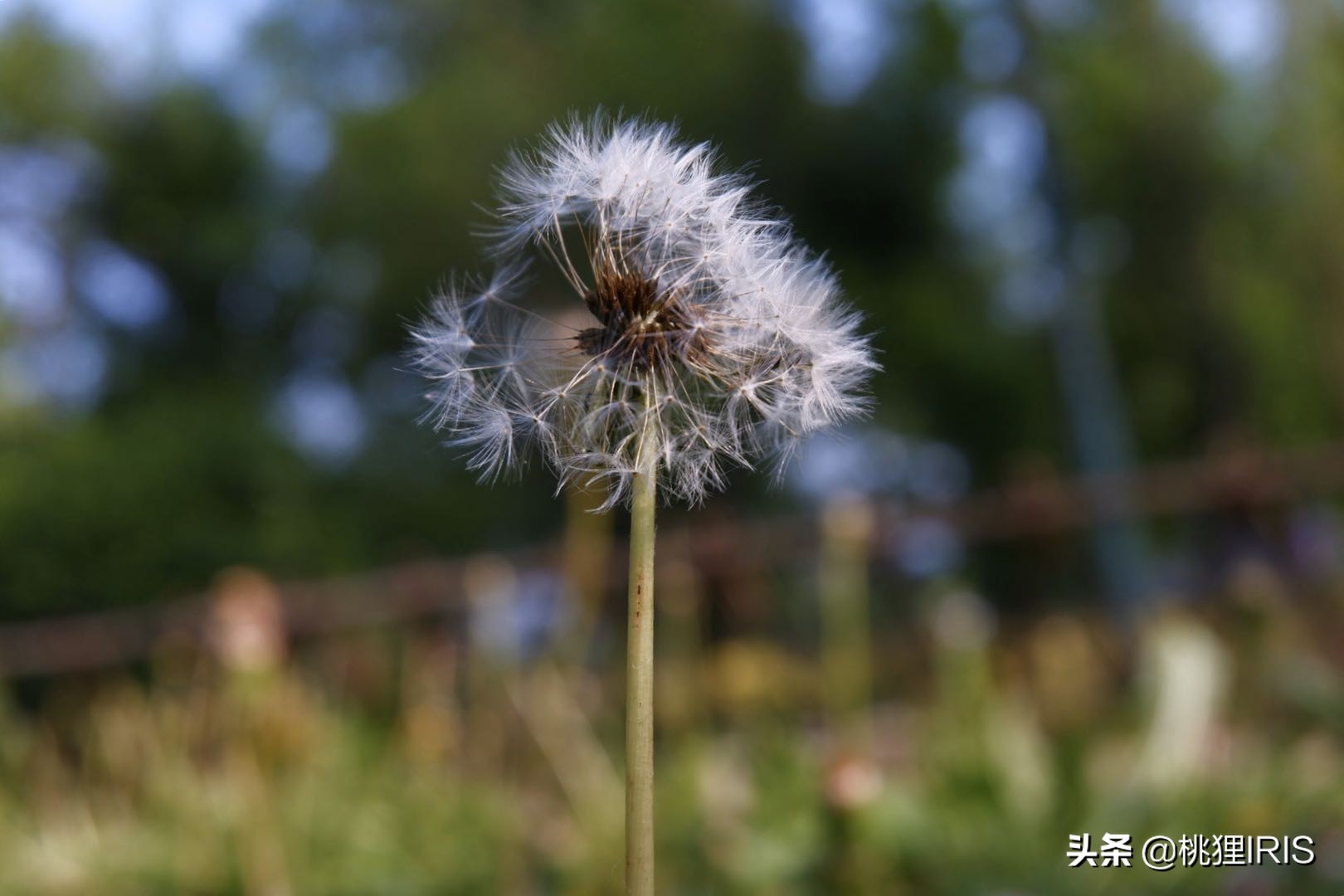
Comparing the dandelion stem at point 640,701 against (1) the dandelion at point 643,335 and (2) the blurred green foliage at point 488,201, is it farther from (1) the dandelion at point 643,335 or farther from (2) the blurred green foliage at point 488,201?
(2) the blurred green foliage at point 488,201

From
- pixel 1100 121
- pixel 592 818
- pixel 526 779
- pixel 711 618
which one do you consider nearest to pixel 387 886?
pixel 592 818

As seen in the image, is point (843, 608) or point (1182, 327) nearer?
point (843, 608)

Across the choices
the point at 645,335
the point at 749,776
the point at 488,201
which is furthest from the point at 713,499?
the point at 488,201

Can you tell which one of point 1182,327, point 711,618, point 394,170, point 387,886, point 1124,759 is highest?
point 394,170

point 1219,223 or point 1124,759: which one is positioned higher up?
point 1219,223

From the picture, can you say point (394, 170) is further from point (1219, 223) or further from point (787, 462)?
point (787, 462)

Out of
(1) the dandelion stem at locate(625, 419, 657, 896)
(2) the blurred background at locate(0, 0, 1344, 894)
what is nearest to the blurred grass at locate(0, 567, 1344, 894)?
(2) the blurred background at locate(0, 0, 1344, 894)

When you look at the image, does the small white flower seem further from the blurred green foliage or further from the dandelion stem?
the blurred green foliage

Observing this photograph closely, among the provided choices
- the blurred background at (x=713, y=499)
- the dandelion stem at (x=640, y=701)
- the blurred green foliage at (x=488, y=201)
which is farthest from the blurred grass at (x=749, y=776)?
the blurred green foliage at (x=488, y=201)
